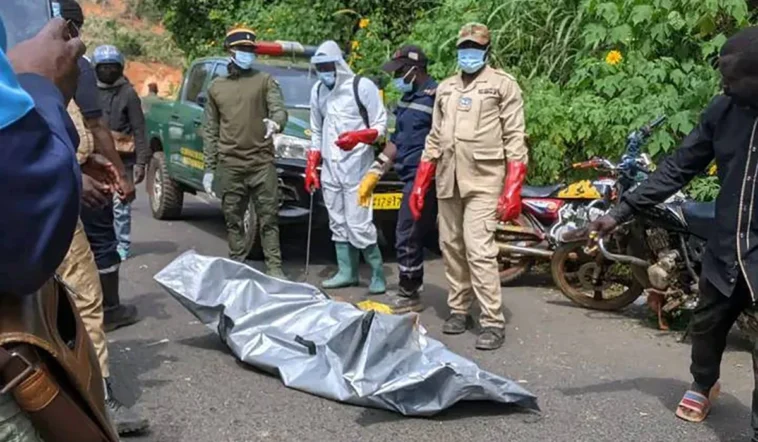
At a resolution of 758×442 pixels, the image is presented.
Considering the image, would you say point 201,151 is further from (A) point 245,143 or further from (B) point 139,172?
(A) point 245,143

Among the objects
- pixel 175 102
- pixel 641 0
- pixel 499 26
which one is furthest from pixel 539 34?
pixel 175 102

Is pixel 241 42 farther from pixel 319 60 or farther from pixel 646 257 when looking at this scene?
pixel 646 257

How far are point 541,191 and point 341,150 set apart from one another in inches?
63.2

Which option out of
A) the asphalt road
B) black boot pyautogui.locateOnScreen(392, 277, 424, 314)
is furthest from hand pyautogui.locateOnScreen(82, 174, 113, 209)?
black boot pyautogui.locateOnScreen(392, 277, 424, 314)

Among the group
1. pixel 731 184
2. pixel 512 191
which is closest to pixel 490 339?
pixel 512 191

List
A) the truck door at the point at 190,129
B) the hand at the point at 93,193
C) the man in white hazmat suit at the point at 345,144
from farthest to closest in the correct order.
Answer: the truck door at the point at 190,129, the man in white hazmat suit at the point at 345,144, the hand at the point at 93,193

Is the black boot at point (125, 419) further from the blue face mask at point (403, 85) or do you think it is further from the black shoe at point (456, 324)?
the blue face mask at point (403, 85)

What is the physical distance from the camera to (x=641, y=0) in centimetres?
838

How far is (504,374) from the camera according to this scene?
5.66m

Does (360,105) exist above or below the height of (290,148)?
above

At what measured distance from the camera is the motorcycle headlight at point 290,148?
8312 mm

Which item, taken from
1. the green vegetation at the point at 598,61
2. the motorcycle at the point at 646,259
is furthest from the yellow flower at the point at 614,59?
the motorcycle at the point at 646,259

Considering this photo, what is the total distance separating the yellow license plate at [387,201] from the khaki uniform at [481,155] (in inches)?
72.7

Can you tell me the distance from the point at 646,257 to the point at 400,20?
8774 mm
